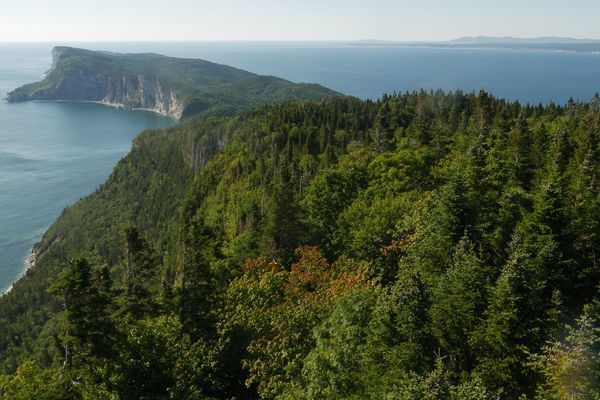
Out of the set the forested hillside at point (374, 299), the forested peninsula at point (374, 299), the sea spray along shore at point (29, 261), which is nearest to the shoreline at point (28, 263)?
the sea spray along shore at point (29, 261)

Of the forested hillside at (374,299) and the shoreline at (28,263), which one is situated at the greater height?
the forested hillside at (374,299)

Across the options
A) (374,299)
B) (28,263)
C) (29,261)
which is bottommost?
(28,263)

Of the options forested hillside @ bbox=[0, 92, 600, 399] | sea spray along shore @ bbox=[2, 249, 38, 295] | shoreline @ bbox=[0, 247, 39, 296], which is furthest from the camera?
sea spray along shore @ bbox=[2, 249, 38, 295]

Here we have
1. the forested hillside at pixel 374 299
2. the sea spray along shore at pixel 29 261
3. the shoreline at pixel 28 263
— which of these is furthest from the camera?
the sea spray along shore at pixel 29 261

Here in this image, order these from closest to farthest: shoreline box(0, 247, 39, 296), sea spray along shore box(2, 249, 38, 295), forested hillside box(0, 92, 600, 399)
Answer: forested hillside box(0, 92, 600, 399) < shoreline box(0, 247, 39, 296) < sea spray along shore box(2, 249, 38, 295)

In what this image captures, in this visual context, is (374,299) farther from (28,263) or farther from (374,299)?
(28,263)

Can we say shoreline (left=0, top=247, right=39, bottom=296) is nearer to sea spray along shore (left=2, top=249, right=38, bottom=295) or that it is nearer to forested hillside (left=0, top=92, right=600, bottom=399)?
sea spray along shore (left=2, top=249, right=38, bottom=295)

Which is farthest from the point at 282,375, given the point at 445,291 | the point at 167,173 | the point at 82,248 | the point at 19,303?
the point at 167,173

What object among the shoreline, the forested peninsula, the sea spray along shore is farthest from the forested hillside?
the sea spray along shore

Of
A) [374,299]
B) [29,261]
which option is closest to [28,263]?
[29,261]

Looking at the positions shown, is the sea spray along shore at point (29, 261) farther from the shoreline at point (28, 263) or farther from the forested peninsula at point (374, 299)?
the forested peninsula at point (374, 299)

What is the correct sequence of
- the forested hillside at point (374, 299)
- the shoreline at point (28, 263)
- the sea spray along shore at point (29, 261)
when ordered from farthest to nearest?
the sea spray along shore at point (29, 261) < the shoreline at point (28, 263) < the forested hillside at point (374, 299)
